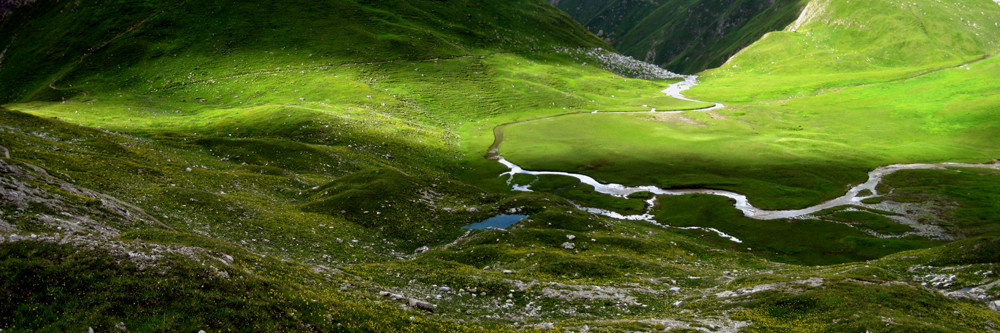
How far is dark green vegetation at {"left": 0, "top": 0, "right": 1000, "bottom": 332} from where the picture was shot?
1925cm

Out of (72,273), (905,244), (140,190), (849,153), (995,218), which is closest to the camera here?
(72,273)

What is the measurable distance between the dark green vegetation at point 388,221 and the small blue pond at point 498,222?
2227 mm

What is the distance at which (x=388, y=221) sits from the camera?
53.1 m

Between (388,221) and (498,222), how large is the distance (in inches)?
516

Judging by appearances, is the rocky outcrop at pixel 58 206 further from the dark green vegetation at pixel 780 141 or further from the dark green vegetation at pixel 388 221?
the dark green vegetation at pixel 780 141

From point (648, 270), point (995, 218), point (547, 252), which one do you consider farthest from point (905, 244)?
point (547, 252)

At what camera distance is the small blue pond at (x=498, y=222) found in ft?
Answer: 187

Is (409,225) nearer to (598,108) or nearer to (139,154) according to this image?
(139,154)

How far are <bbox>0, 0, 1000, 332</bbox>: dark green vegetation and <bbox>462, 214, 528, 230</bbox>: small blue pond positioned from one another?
7.31 ft

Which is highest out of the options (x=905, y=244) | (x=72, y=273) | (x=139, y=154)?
(x=72, y=273)

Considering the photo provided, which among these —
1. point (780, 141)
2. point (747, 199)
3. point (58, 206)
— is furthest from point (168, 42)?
point (780, 141)

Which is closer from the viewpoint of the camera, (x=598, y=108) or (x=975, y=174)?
(x=975, y=174)

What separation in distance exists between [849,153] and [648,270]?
333ft

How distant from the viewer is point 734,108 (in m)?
176
